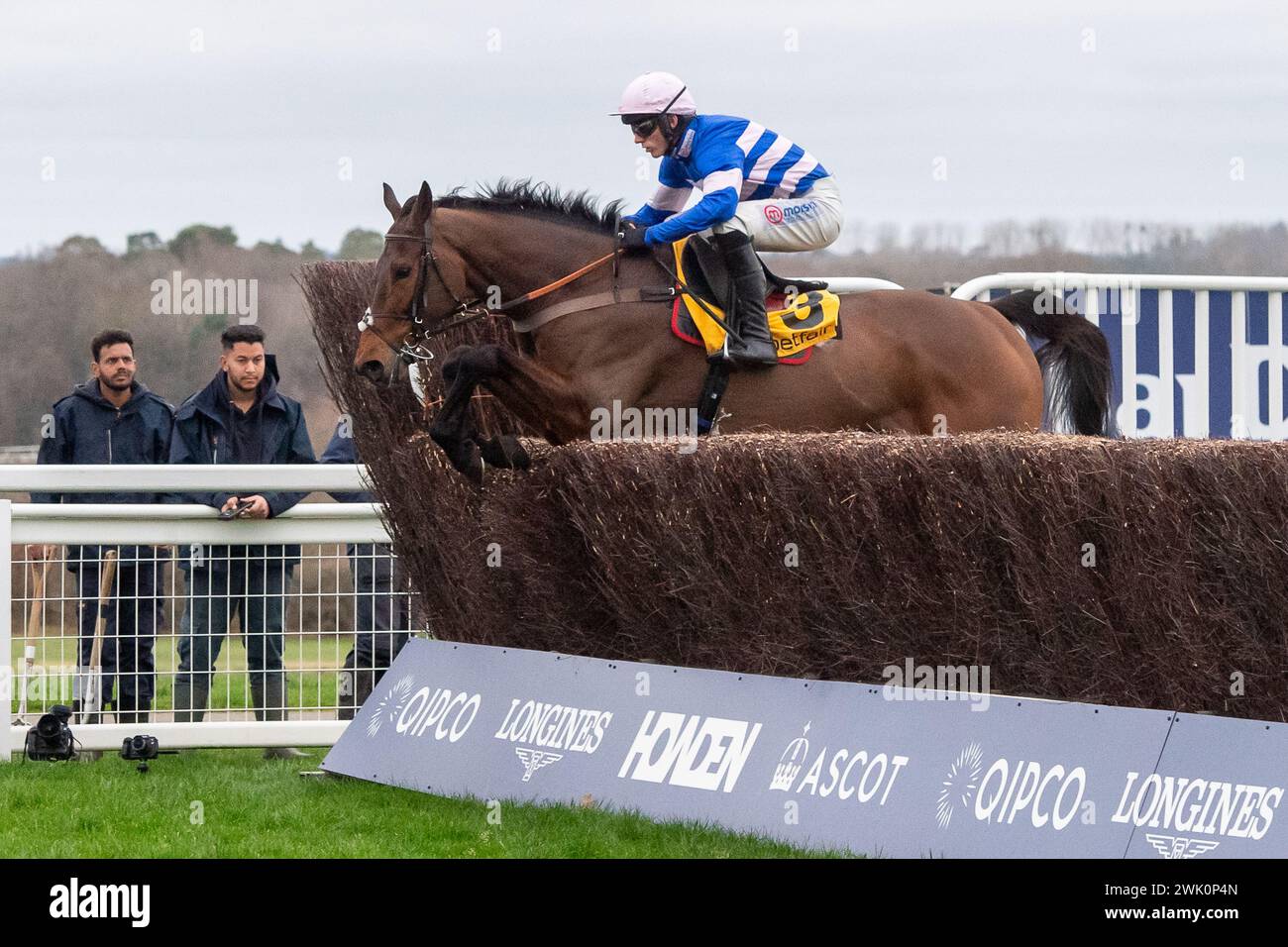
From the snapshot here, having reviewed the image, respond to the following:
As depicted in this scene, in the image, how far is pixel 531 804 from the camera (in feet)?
17.5

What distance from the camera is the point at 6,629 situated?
6793 mm

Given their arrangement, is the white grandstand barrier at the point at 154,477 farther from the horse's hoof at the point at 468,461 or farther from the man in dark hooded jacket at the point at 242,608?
the horse's hoof at the point at 468,461

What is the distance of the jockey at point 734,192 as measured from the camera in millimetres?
6809

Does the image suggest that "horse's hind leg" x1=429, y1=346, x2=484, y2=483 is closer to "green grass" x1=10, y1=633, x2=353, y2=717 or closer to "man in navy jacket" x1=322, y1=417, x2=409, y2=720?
"man in navy jacket" x1=322, y1=417, x2=409, y2=720

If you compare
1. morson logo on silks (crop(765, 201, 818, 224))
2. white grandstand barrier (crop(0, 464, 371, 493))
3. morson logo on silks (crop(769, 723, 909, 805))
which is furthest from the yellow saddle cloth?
morson logo on silks (crop(769, 723, 909, 805))

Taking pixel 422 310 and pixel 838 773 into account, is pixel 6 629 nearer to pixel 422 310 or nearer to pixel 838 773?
pixel 422 310

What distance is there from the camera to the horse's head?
6.74 metres

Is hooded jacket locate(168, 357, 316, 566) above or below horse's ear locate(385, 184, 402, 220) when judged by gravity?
below

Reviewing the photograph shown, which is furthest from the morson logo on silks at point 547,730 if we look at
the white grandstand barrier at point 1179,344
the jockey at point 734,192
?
the white grandstand barrier at point 1179,344

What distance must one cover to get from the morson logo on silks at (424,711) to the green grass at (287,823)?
0.75 feet

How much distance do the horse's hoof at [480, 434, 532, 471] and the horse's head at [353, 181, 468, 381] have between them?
2.40 feet

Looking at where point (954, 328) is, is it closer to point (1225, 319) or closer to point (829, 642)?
point (1225, 319)

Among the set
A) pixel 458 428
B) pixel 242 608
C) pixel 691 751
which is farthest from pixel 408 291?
pixel 691 751

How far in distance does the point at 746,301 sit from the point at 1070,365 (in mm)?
2160
